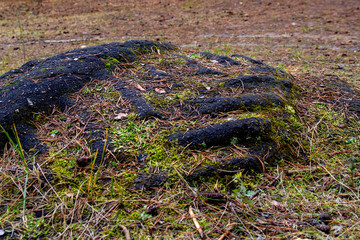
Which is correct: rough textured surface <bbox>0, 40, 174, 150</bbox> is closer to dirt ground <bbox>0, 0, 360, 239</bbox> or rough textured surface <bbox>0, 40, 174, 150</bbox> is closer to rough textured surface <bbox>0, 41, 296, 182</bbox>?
rough textured surface <bbox>0, 41, 296, 182</bbox>

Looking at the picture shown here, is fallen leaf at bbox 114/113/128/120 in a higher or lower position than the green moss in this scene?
lower

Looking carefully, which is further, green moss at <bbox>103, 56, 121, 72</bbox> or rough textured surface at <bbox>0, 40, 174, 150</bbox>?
green moss at <bbox>103, 56, 121, 72</bbox>

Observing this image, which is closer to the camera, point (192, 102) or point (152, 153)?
point (152, 153)

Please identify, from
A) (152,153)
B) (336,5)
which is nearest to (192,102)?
(152,153)

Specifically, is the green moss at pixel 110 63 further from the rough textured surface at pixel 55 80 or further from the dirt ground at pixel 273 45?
the dirt ground at pixel 273 45

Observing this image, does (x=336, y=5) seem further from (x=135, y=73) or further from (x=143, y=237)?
(x=143, y=237)

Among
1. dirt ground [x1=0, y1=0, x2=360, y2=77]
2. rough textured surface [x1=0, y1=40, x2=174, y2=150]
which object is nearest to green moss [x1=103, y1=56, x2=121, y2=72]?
rough textured surface [x1=0, y1=40, x2=174, y2=150]

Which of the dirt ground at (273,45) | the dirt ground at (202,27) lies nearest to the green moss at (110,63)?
the dirt ground at (273,45)

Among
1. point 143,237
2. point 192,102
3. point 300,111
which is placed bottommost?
point 143,237

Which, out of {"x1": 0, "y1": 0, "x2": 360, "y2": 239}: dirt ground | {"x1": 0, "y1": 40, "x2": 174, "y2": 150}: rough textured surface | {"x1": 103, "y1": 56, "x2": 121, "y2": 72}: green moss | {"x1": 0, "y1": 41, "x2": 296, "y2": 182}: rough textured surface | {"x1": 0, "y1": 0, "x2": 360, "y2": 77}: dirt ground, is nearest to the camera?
{"x1": 0, "y1": 0, "x2": 360, "y2": 239}: dirt ground

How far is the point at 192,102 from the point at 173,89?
0.28 metres

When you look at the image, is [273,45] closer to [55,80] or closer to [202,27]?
[202,27]

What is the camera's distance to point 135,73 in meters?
2.64

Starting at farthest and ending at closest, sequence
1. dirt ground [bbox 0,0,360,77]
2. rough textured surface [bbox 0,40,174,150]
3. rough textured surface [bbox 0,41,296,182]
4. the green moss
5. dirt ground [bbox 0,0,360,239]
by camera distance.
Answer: dirt ground [bbox 0,0,360,77] → the green moss → rough textured surface [bbox 0,40,174,150] → rough textured surface [bbox 0,41,296,182] → dirt ground [bbox 0,0,360,239]
